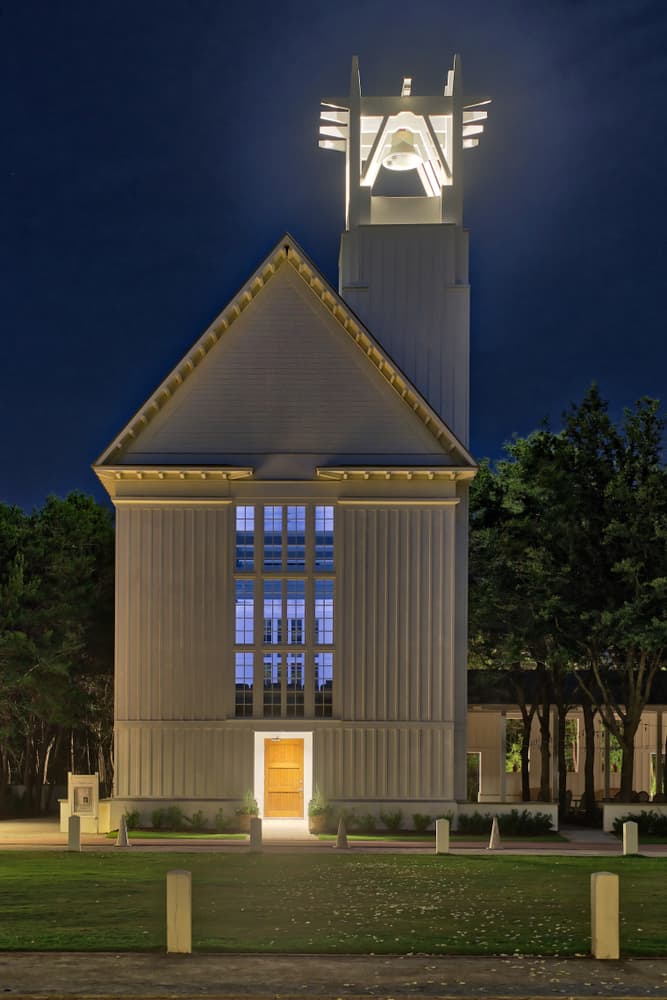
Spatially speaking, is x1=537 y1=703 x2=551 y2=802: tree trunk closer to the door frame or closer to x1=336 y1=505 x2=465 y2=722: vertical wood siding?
x1=336 y1=505 x2=465 y2=722: vertical wood siding

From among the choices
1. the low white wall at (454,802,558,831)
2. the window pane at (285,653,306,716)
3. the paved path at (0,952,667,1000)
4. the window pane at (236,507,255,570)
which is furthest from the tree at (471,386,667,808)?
the paved path at (0,952,667,1000)

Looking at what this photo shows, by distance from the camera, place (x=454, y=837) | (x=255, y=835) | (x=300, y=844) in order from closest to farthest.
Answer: (x=255, y=835) → (x=300, y=844) → (x=454, y=837)

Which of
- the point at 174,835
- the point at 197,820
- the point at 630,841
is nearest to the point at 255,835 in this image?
the point at 174,835

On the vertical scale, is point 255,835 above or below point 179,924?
below

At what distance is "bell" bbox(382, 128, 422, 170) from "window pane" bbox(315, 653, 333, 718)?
18.0 metres

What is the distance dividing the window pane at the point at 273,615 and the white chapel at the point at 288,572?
0.20 feet

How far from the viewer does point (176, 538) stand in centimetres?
4175

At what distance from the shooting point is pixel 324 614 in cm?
4175

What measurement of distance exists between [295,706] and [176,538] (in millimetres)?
6340

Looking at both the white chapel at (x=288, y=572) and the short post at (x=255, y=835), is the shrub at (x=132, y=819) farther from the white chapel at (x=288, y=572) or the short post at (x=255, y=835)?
the short post at (x=255, y=835)

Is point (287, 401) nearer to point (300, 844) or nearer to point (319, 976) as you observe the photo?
point (300, 844)

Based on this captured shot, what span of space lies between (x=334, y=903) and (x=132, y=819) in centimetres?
1872

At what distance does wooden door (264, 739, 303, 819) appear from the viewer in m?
41.5

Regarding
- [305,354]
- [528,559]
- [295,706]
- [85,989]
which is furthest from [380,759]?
[85,989]
